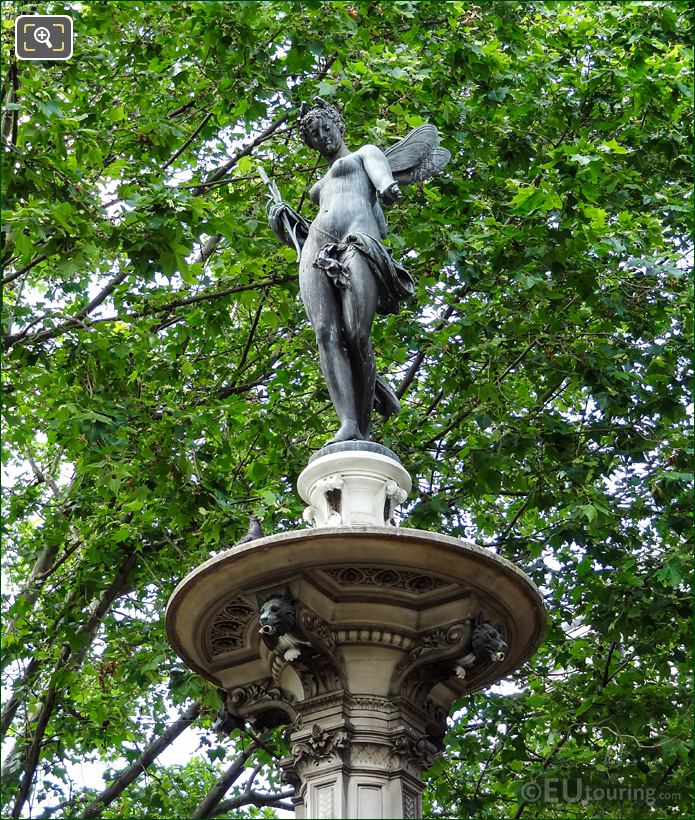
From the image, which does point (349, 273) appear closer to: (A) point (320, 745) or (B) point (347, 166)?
(B) point (347, 166)

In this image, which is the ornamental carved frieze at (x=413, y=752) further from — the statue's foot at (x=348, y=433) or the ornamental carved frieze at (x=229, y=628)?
the statue's foot at (x=348, y=433)

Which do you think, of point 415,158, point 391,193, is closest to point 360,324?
point 391,193

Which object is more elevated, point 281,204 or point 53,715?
point 281,204

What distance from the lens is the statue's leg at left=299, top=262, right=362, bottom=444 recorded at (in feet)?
22.9

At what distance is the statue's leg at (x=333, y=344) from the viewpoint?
6.97 metres

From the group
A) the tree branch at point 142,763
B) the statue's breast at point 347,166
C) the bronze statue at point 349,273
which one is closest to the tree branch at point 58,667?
the tree branch at point 142,763

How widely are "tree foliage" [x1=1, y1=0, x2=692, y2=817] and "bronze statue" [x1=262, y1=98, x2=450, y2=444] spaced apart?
2920 millimetres

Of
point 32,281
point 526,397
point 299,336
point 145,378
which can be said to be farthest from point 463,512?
point 32,281

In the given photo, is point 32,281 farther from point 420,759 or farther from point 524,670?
point 420,759

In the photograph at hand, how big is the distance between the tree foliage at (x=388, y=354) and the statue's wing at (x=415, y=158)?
273cm

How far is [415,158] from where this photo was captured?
771 cm

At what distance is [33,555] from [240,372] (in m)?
2.44

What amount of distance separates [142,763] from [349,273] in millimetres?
5824

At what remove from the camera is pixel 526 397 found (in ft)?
38.3
